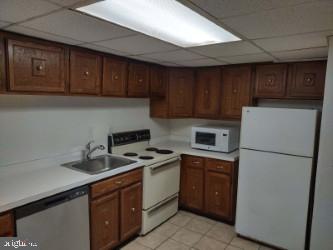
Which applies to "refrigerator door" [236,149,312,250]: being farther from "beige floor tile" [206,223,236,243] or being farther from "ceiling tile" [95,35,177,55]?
"ceiling tile" [95,35,177,55]

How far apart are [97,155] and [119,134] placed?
1.31 feet

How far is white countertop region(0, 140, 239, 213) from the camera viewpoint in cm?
171

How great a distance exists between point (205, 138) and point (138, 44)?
1749 mm

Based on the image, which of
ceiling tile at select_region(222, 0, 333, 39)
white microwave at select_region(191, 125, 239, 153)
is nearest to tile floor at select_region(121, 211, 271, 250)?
white microwave at select_region(191, 125, 239, 153)

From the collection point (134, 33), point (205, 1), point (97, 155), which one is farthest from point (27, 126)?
point (205, 1)

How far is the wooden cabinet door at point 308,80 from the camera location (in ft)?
8.86

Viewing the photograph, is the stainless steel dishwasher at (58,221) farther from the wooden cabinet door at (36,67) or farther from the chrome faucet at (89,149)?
the wooden cabinet door at (36,67)

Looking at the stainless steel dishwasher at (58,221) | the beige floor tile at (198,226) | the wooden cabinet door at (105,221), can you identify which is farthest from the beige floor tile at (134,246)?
the beige floor tile at (198,226)

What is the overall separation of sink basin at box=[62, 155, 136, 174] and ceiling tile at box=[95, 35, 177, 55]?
3.90 feet

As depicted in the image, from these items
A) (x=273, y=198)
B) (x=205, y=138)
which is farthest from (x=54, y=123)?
(x=273, y=198)

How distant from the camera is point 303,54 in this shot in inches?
94.7

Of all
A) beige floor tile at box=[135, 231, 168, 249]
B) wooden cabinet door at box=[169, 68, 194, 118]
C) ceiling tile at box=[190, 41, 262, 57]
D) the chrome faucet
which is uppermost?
ceiling tile at box=[190, 41, 262, 57]

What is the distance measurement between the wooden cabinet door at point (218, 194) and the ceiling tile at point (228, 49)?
1502 millimetres

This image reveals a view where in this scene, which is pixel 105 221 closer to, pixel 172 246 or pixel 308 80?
pixel 172 246
